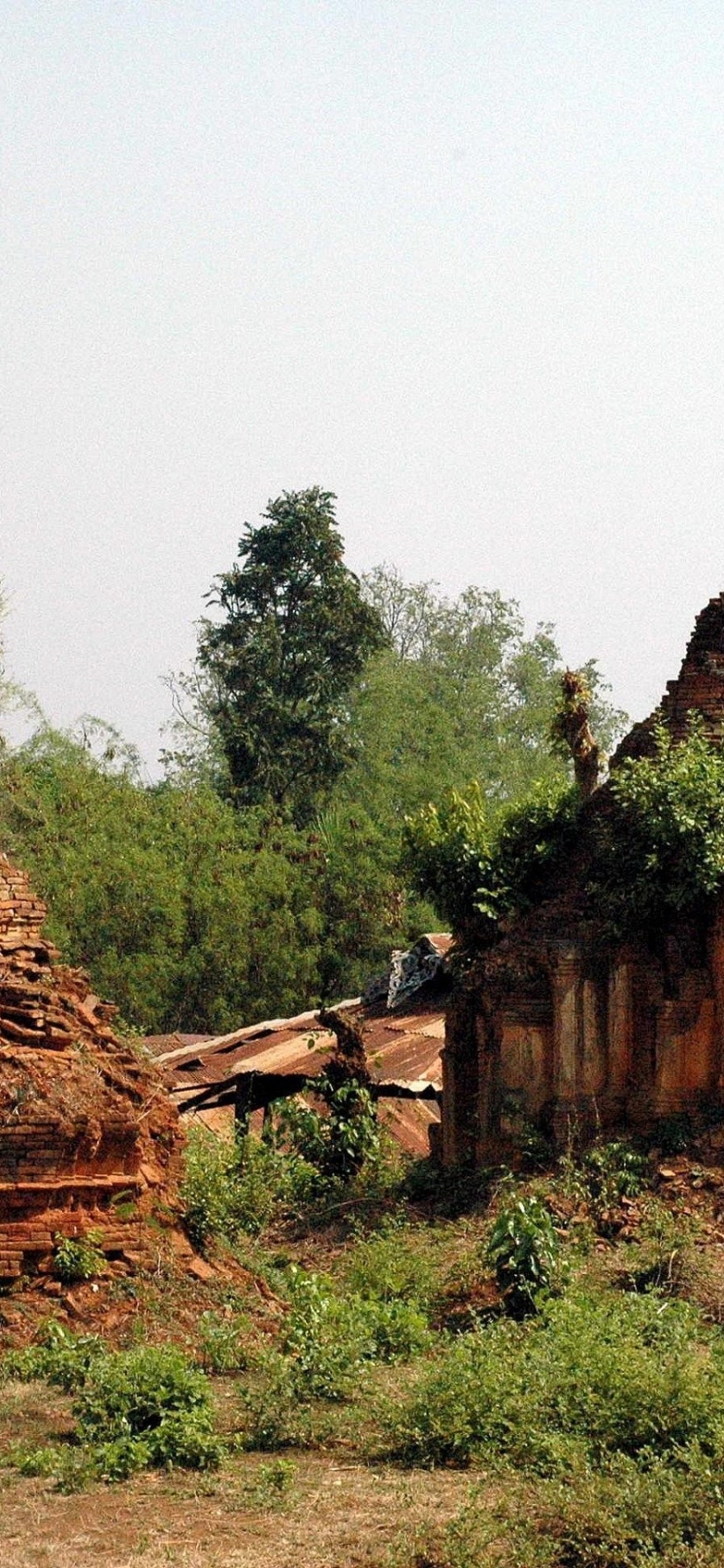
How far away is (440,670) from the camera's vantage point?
4603 centimetres

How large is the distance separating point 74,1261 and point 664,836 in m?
5.75

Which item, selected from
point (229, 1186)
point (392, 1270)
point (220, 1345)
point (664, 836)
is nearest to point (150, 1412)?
point (220, 1345)

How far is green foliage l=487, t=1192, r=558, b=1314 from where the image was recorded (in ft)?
39.2

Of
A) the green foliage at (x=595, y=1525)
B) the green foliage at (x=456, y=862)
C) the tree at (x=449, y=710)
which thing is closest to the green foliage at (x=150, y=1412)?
the green foliage at (x=595, y=1525)

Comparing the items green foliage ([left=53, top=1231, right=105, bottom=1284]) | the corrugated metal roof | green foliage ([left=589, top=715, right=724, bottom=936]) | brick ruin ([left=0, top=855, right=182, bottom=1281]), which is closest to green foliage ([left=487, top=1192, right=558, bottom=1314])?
brick ruin ([left=0, top=855, right=182, bottom=1281])

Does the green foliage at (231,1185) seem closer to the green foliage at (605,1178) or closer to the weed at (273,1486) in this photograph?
the green foliage at (605,1178)

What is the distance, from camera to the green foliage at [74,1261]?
1093 centimetres

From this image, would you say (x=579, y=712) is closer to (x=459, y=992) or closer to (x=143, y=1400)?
(x=459, y=992)

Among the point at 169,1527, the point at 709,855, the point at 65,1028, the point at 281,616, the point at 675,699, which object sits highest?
the point at 281,616

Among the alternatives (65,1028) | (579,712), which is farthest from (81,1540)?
(579,712)

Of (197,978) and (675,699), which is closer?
(675,699)

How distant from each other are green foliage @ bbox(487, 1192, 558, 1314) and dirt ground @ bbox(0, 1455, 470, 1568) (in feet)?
11.0

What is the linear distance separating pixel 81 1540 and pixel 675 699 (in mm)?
9625

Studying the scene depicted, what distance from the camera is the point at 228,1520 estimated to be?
793 cm
